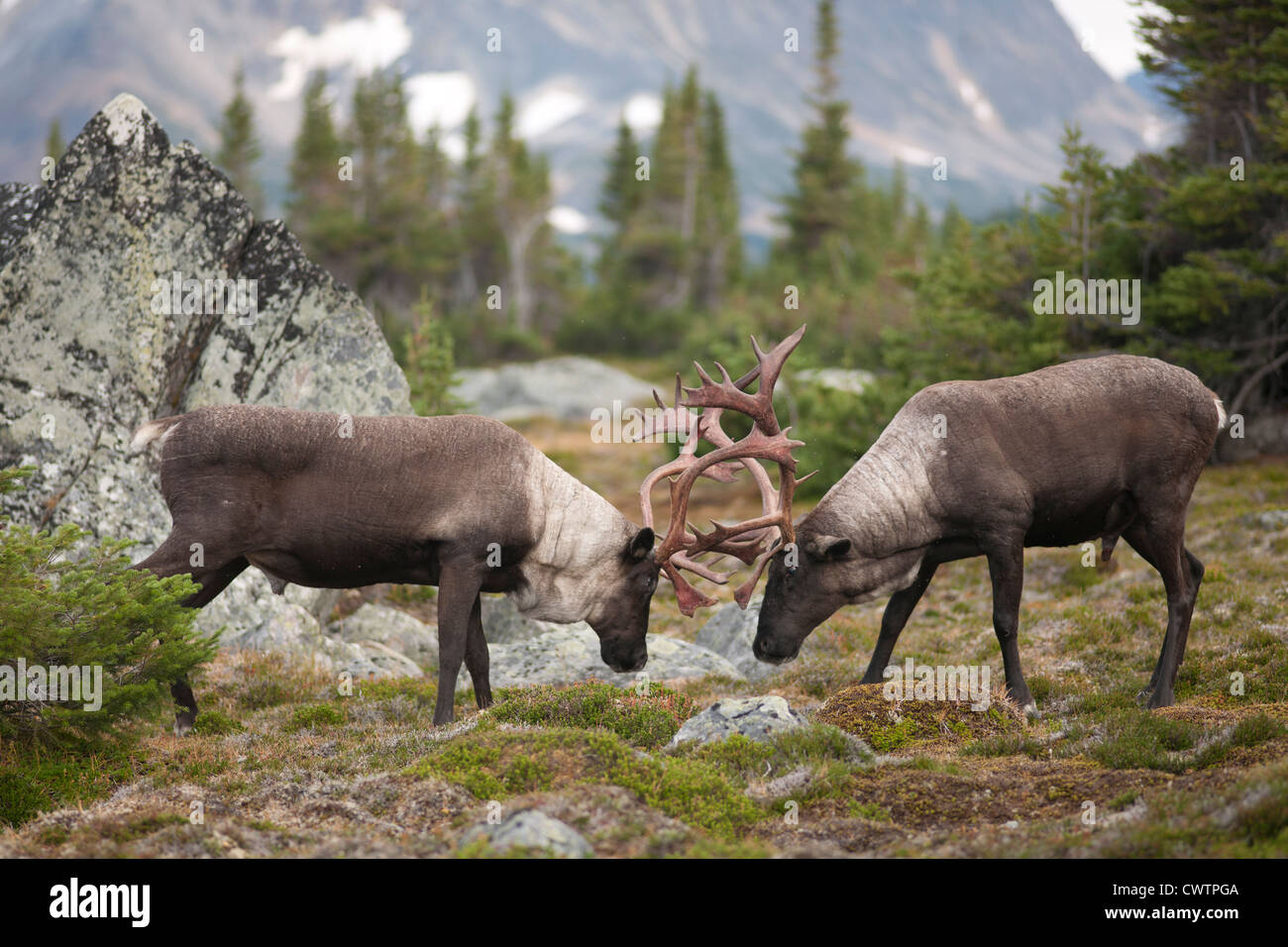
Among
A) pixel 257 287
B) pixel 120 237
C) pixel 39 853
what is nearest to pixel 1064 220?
pixel 257 287

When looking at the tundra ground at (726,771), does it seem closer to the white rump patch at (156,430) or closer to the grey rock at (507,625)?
the white rump patch at (156,430)

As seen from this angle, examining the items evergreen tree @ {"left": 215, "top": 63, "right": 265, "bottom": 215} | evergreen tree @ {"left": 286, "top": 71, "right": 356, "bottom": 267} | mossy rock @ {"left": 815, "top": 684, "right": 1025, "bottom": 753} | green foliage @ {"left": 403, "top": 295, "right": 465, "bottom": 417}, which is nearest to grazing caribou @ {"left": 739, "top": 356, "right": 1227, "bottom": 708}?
mossy rock @ {"left": 815, "top": 684, "right": 1025, "bottom": 753}

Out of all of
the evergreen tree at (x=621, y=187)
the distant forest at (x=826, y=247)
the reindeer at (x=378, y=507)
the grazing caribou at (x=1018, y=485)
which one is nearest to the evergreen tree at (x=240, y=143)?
the distant forest at (x=826, y=247)

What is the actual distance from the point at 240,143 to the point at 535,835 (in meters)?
64.1

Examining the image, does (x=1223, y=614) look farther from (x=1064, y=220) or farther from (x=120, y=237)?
(x=120, y=237)

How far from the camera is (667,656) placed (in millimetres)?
13047

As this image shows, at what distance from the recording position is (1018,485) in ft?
32.2

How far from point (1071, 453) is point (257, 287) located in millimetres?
10545

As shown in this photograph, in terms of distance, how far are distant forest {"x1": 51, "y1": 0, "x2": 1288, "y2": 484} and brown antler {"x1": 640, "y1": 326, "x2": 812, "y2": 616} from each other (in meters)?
8.82

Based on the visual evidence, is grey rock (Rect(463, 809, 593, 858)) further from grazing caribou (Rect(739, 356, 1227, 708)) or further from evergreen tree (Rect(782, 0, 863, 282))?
evergreen tree (Rect(782, 0, 863, 282))

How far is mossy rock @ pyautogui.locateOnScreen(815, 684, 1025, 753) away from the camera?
9.41 metres

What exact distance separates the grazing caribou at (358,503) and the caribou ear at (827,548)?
7.67ft

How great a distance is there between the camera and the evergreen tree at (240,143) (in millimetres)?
62188

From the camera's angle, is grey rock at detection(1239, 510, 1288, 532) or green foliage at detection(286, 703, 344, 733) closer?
green foliage at detection(286, 703, 344, 733)
